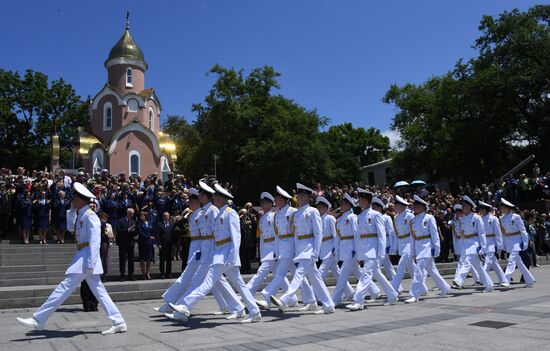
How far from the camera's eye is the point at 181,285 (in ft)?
26.9

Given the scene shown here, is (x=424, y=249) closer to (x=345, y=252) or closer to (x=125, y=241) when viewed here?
(x=345, y=252)

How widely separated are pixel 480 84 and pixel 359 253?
34920 mm

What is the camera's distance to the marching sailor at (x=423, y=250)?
10.3m

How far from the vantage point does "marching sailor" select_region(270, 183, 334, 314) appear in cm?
852

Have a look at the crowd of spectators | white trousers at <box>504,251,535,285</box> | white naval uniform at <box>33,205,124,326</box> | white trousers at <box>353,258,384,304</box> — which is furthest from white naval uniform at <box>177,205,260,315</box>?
white trousers at <box>504,251,535,285</box>

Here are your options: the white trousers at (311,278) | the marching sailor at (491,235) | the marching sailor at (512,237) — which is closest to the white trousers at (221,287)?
the white trousers at (311,278)

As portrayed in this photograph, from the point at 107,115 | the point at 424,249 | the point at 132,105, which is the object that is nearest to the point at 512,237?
the point at 424,249

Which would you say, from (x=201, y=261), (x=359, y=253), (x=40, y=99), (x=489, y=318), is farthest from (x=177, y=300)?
(x=40, y=99)

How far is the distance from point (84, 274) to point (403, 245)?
655 centimetres

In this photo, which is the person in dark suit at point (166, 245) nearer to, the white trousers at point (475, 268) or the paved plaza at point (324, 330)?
the paved plaza at point (324, 330)

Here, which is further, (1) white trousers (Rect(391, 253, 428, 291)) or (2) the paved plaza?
(1) white trousers (Rect(391, 253, 428, 291))

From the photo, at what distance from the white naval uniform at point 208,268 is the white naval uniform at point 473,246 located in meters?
5.85

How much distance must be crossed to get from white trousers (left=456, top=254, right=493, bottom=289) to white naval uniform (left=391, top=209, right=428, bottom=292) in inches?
61.5

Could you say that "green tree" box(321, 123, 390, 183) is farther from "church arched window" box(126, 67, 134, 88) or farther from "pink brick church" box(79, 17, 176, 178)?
"church arched window" box(126, 67, 134, 88)
